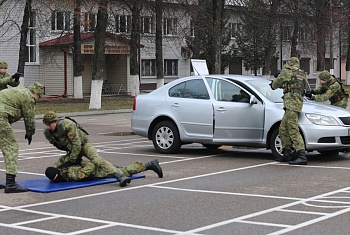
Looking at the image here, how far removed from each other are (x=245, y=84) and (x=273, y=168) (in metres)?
2.05

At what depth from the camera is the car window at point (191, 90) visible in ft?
44.8

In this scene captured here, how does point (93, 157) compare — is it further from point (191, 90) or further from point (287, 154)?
point (191, 90)

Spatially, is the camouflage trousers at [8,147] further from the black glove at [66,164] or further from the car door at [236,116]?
the car door at [236,116]

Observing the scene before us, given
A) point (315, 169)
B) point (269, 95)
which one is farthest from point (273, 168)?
point (269, 95)

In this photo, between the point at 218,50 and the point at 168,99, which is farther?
the point at 218,50

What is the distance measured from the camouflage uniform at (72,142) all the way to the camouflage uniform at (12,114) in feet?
1.48

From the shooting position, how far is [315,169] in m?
11.7

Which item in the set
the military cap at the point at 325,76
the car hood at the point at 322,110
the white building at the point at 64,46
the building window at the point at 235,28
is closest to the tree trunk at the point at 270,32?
the white building at the point at 64,46

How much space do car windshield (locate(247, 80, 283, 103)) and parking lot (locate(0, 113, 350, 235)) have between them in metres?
1.15

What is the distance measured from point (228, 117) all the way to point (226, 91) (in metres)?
0.60

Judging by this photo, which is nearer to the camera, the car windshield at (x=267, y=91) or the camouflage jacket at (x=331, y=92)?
the car windshield at (x=267, y=91)

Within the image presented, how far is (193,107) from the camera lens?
13.5 m

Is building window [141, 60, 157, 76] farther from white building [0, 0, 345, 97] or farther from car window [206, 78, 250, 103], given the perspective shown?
car window [206, 78, 250, 103]

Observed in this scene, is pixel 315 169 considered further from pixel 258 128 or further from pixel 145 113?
pixel 145 113
